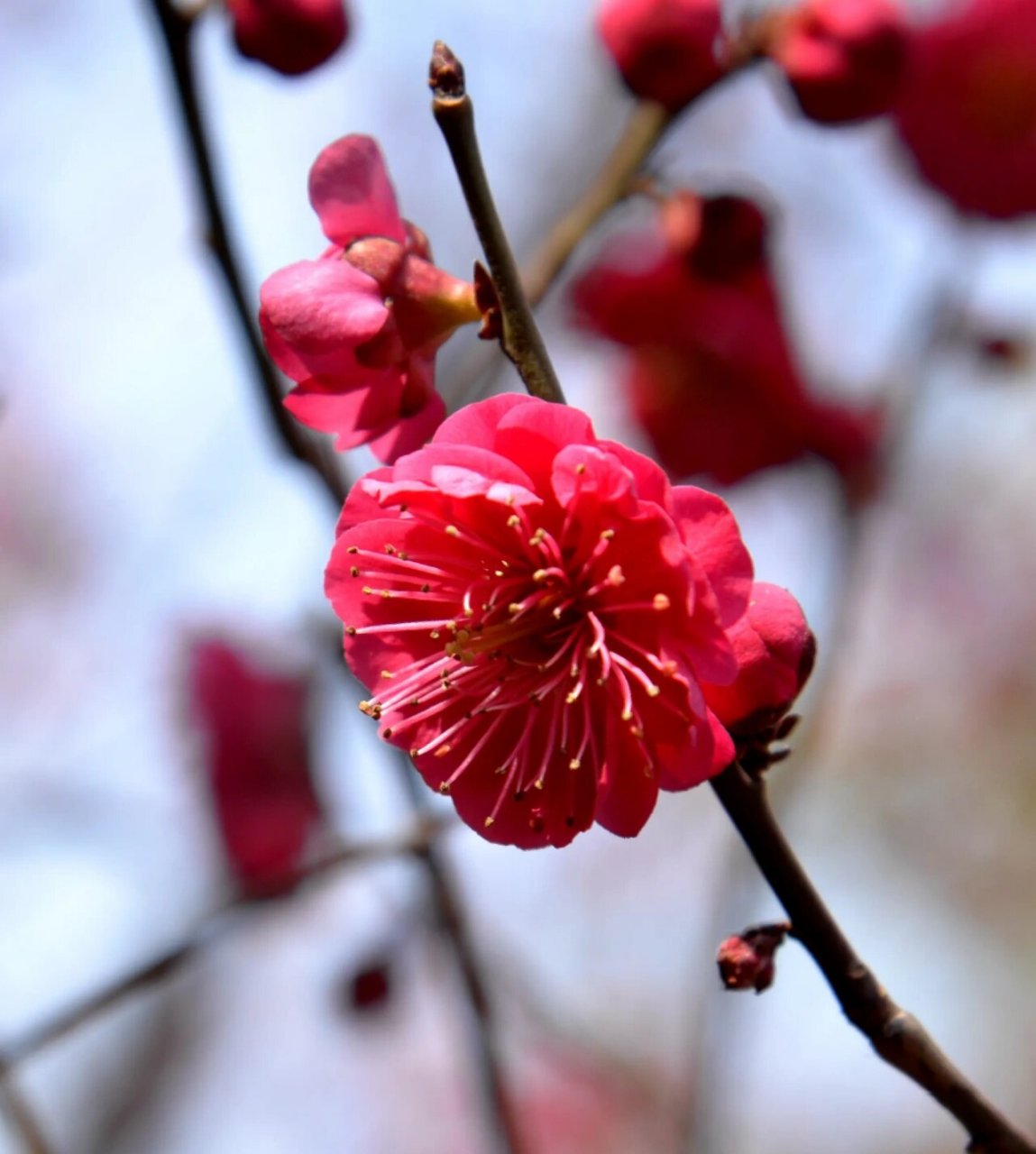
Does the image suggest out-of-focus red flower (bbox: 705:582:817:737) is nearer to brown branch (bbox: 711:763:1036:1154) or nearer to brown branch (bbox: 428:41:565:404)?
brown branch (bbox: 711:763:1036:1154)

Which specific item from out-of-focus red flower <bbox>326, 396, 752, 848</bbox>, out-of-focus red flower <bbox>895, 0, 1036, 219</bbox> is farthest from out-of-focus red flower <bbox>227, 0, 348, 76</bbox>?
out-of-focus red flower <bbox>895, 0, 1036, 219</bbox>

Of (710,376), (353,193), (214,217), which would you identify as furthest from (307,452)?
(710,376)

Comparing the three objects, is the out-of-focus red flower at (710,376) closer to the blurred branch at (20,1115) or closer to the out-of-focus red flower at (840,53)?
the out-of-focus red flower at (840,53)

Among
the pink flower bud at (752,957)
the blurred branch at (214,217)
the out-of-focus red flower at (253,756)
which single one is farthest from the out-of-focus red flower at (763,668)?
the out-of-focus red flower at (253,756)

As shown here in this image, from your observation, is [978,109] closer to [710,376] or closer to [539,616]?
[710,376]

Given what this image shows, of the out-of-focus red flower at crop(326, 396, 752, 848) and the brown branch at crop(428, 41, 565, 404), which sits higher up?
the brown branch at crop(428, 41, 565, 404)

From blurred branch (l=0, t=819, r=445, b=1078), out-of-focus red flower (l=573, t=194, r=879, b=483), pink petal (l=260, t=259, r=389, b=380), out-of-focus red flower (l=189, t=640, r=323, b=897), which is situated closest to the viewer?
pink petal (l=260, t=259, r=389, b=380)
